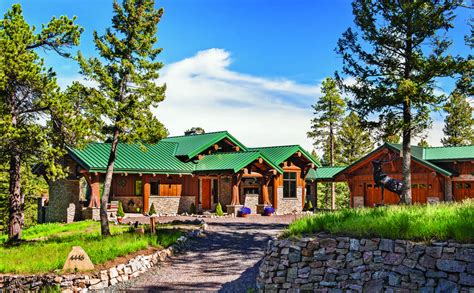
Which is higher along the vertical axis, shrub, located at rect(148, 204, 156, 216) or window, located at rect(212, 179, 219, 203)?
window, located at rect(212, 179, 219, 203)

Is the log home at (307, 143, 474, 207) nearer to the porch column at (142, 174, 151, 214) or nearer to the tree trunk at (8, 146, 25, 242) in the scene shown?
the porch column at (142, 174, 151, 214)

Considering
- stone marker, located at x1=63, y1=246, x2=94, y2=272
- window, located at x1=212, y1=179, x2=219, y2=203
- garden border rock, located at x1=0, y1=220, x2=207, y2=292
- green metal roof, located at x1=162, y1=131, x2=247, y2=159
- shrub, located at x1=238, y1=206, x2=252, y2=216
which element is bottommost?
garden border rock, located at x1=0, y1=220, x2=207, y2=292

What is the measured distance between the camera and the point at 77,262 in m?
14.3

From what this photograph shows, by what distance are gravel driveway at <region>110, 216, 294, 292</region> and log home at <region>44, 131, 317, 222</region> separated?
32.1 feet

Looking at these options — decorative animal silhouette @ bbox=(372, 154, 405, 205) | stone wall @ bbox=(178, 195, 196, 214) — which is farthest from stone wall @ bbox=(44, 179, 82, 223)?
decorative animal silhouette @ bbox=(372, 154, 405, 205)

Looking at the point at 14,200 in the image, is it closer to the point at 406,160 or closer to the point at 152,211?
the point at 152,211

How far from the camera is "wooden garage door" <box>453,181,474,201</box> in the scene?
1185 inches

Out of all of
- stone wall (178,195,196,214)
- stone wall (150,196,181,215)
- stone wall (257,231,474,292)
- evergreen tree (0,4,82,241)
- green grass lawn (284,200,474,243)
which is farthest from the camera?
stone wall (178,195,196,214)

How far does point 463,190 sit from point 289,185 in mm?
11956

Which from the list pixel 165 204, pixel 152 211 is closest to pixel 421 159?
pixel 165 204

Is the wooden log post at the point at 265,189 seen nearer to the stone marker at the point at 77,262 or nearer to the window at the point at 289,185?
the window at the point at 289,185

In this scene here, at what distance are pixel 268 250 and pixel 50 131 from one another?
11.5m

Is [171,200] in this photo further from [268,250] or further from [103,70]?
[268,250]

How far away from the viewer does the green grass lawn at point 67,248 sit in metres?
14.6
